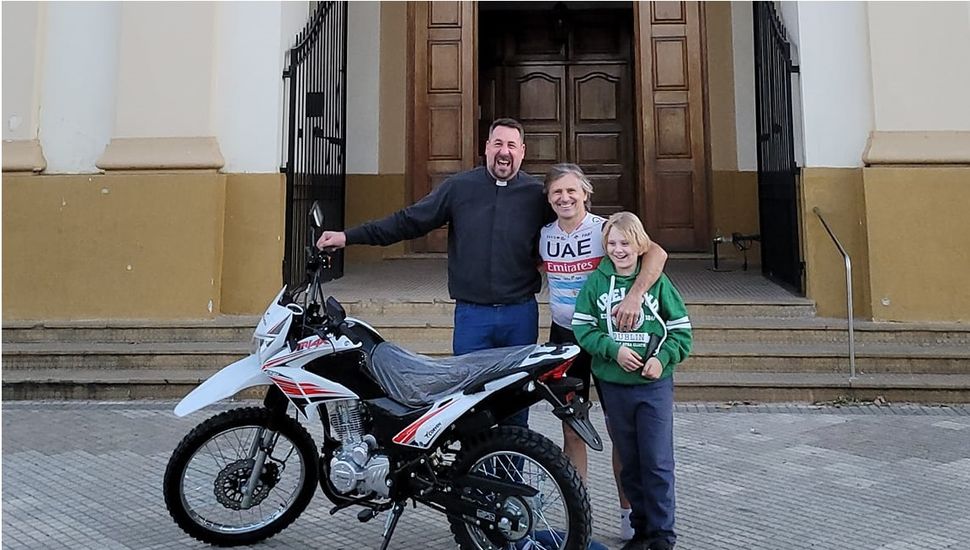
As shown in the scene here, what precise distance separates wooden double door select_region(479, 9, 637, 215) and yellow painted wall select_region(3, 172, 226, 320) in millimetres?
4878

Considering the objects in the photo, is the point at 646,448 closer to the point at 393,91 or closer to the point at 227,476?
the point at 227,476

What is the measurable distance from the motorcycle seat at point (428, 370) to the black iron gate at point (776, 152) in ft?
15.2

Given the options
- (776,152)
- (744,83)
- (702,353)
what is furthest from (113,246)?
(744,83)

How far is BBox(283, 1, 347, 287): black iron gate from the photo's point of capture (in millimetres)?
7066

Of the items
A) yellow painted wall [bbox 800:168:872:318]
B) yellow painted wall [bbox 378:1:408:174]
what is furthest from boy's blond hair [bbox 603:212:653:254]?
yellow painted wall [bbox 378:1:408:174]

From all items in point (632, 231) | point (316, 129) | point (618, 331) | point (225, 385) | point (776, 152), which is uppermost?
point (316, 129)

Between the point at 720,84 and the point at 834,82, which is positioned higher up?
the point at 720,84

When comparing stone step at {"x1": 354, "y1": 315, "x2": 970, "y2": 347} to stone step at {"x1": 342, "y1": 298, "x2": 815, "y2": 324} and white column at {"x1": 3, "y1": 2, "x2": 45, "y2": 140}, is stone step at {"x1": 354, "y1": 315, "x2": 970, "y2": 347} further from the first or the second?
white column at {"x1": 3, "y1": 2, "x2": 45, "y2": 140}

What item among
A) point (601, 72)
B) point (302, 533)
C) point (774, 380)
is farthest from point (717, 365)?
point (601, 72)

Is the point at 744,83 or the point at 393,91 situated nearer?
the point at 744,83

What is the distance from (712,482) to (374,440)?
1984 millimetres

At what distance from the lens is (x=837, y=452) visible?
4691 mm

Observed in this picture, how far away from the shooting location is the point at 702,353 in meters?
A: 6.17

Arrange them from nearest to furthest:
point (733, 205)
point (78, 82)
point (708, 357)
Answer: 1. point (708, 357)
2. point (78, 82)
3. point (733, 205)
